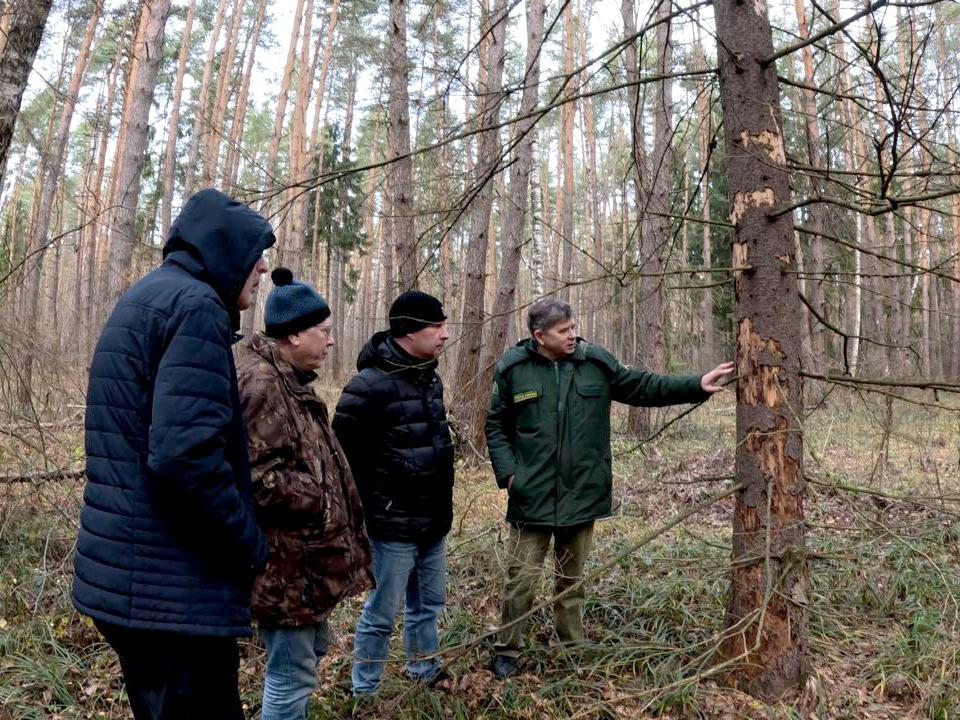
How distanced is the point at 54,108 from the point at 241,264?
1074 inches

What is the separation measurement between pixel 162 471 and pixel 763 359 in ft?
7.79

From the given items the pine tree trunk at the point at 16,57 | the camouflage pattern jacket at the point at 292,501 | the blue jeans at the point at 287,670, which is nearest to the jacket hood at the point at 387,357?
the camouflage pattern jacket at the point at 292,501

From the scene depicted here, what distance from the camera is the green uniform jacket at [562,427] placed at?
11.7 ft

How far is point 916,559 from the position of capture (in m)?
4.52

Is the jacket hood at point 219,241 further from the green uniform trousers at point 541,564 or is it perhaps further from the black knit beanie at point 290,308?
the green uniform trousers at point 541,564

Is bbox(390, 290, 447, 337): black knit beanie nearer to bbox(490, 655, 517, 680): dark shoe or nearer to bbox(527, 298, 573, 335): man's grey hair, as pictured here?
bbox(527, 298, 573, 335): man's grey hair

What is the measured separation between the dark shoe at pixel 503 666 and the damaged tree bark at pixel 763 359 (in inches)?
45.2

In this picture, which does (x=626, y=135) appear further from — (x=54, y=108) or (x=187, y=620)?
(x=187, y=620)

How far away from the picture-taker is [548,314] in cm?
359

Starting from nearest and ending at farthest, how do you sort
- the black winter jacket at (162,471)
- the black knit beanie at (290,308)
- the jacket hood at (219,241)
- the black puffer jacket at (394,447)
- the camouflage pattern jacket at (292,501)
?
the black winter jacket at (162,471) < the jacket hood at (219,241) < the camouflage pattern jacket at (292,501) < the black knit beanie at (290,308) < the black puffer jacket at (394,447)

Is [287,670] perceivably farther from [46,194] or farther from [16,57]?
[46,194]

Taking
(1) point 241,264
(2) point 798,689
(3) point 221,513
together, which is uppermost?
(1) point 241,264

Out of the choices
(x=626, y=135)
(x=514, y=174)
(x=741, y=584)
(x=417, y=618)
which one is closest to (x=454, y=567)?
(x=417, y=618)

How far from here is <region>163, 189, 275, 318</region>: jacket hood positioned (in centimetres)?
195
